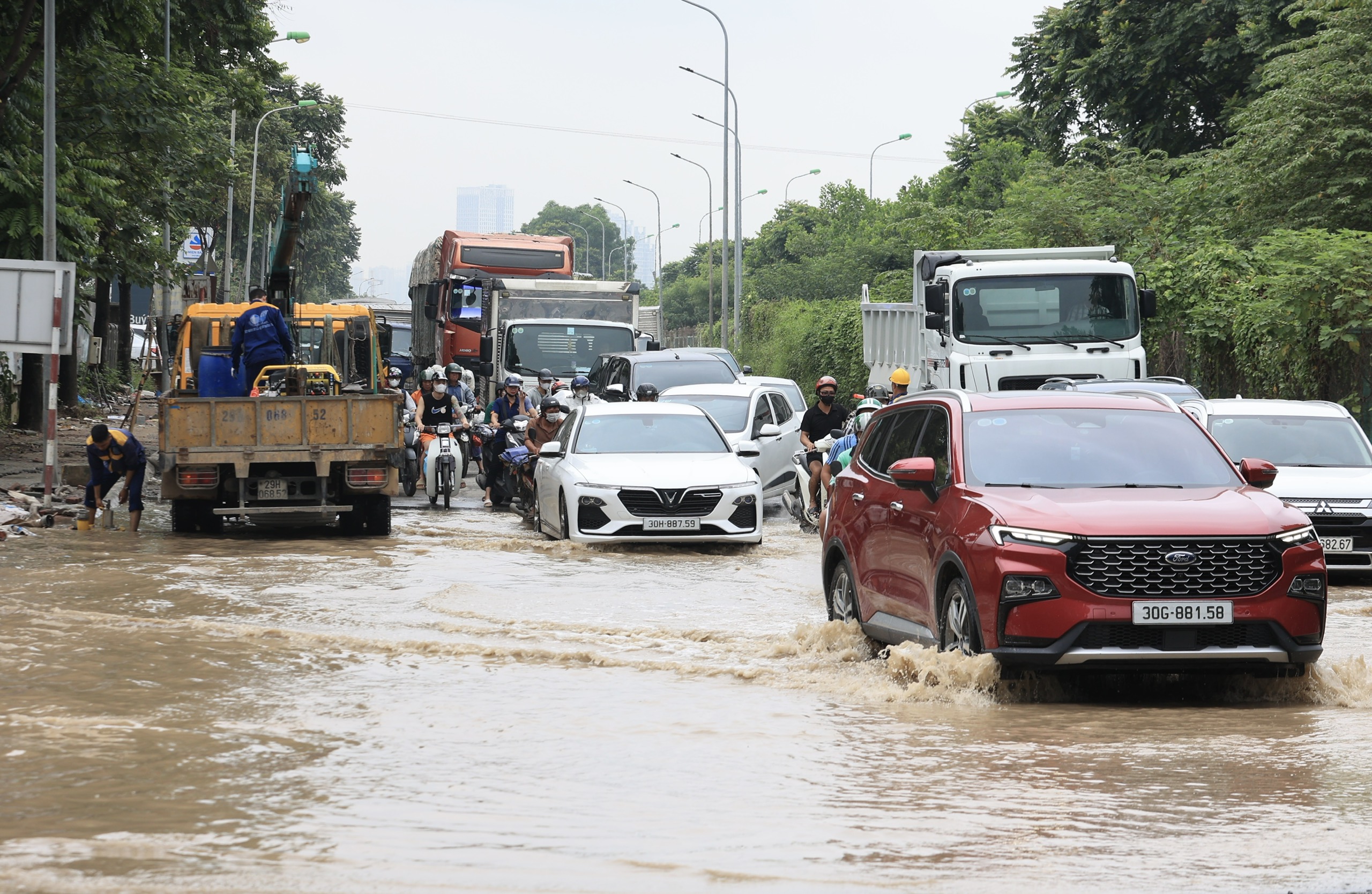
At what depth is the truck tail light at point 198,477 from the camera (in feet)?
54.4

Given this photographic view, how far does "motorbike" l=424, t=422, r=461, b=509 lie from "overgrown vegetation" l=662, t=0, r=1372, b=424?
999 centimetres

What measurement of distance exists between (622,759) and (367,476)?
10.4 meters

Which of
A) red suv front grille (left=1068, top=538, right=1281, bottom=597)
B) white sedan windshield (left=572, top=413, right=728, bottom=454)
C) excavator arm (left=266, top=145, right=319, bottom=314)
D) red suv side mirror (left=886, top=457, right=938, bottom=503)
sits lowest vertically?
red suv front grille (left=1068, top=538, right=1281, bottom=597)

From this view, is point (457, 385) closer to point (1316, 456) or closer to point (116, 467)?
point (116, 467)

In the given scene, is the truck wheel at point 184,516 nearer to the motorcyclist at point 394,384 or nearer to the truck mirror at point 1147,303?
the motorcyclist at point 394,384

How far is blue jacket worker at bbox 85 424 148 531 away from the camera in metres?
17.0

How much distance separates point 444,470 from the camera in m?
20.9

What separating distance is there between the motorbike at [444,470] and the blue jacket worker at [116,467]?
4200mm

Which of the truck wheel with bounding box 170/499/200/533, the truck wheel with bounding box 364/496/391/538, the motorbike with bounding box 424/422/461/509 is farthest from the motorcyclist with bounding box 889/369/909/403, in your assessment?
the truck wheel with bounding box 170/499/200/533

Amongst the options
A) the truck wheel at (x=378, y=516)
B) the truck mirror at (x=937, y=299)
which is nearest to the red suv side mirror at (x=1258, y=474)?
the truck wheel at (x=378, y=516)

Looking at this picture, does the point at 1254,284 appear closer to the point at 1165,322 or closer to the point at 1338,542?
the point at 1165,322

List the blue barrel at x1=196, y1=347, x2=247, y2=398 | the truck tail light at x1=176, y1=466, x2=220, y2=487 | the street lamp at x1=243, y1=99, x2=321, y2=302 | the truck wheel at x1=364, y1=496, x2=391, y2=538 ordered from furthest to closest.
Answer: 1. the street lamp at x1=243, y1=99, x2=321, y2=302
2. the blue barrel at x1=196, y1=347, x2=247, y2=398
3. the truck wheel at x1=364, y1=496, x2=391, y2=538
4. the truck tail light at x1=176, y1=466, x2=220, y2=487

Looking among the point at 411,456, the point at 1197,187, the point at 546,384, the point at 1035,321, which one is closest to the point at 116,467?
the point at 411,456

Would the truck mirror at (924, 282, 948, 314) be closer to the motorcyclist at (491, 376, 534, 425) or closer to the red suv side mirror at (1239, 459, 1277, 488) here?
the motorcyclist at (491, 376, 534, 425)
